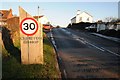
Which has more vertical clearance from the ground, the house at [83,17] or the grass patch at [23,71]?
the house at [83,17]

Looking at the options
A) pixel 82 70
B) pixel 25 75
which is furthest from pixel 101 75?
Result: pixel 25 75

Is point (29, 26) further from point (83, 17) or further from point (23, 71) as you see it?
point (83, 17)

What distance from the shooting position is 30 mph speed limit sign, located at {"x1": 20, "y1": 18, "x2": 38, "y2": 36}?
40.7ft

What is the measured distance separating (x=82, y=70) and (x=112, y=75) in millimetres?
1628

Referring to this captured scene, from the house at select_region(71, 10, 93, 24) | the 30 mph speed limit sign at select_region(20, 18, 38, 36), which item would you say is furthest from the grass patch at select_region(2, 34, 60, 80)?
the house at select_region(71, 10, 93, 24)

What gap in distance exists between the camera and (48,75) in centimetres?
1052

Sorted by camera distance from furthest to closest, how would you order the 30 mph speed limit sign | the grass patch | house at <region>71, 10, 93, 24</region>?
house at <region>71, 10, 93, 24</region> → the 30 mph speed limit sign → the grass patch

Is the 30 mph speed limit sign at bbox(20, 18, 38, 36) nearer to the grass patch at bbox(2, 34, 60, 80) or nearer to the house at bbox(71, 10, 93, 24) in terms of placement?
the grass patch at bbox(2, 34, 60, 80)

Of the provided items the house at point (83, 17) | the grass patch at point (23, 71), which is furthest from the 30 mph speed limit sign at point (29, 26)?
the house at point (83, 17)

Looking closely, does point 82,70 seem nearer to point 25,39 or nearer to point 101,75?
point 101,75

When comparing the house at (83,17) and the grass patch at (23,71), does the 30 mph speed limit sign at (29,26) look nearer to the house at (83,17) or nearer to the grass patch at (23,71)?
the grass patch at (23,71)

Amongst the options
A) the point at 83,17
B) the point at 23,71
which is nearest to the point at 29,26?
the point at 23,71

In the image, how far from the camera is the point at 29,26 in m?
12.4

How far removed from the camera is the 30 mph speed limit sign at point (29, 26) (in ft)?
40.7
